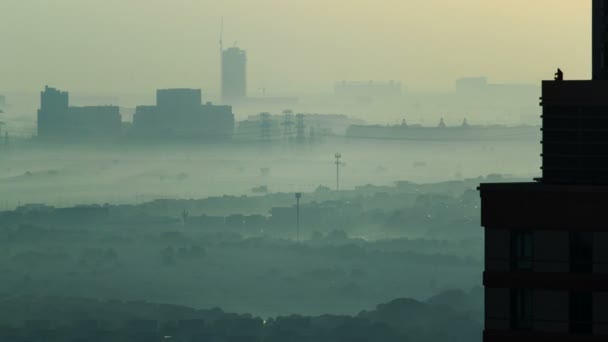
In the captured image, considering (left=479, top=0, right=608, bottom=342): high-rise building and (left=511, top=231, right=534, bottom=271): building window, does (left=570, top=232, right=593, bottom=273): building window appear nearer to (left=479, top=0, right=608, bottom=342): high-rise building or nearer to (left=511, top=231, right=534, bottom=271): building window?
(left=479, top=0, right=608, bottom=342): high-rise building

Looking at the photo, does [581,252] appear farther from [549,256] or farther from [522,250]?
[522,250]

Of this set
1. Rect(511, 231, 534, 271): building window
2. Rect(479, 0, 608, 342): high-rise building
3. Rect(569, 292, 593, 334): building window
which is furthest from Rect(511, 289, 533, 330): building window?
Rect(569, 292, 593, 334): building window

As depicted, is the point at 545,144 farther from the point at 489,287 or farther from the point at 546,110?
the point at 489,287

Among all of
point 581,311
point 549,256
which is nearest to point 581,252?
point 549,256

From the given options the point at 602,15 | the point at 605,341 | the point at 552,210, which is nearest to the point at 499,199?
the point at 552,210

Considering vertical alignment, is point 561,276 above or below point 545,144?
below

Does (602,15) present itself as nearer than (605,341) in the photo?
No

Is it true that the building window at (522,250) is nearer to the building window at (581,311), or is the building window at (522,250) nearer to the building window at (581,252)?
the building window at (581,252)
